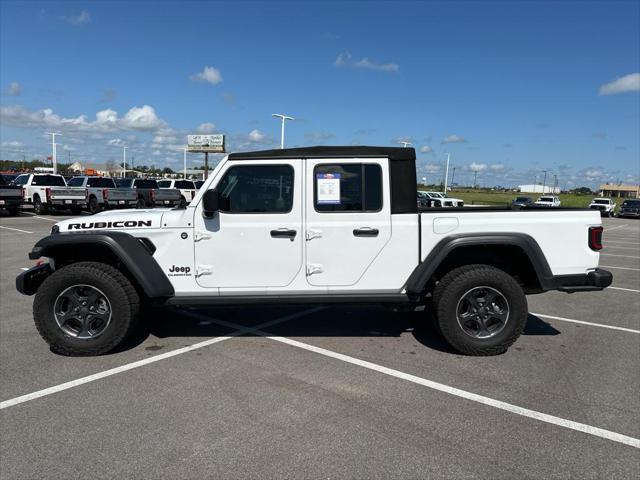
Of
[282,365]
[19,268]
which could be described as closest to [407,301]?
[282,365]

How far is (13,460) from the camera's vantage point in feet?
8.94

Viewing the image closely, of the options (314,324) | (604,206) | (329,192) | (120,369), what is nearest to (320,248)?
(329,192)

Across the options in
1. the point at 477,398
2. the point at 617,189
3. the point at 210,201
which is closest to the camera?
the point at 477,398

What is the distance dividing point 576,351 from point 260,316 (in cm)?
353

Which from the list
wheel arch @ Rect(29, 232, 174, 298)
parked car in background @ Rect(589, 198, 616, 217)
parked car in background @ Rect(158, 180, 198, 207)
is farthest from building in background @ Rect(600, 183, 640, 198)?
wheel arch @ Rect(29, 232, 174, 298)

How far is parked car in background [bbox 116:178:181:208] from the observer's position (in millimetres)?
24516

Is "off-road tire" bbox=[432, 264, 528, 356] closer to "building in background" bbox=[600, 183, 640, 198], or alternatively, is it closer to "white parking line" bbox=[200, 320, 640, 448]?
"white parking line" bbox=[200, 320, 640, 448]

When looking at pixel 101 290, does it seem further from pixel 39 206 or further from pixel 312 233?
pixel 39 206

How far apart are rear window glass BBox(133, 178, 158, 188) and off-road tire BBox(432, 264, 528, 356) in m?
25.3

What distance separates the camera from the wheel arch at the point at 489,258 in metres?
4.32

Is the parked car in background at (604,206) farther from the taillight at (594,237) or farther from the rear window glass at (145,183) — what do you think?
the taillight at (594,237)

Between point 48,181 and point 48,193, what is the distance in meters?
1.26

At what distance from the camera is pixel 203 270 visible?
439 cm

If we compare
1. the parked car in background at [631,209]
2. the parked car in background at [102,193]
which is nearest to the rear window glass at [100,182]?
the parked car in background at [102,193]
